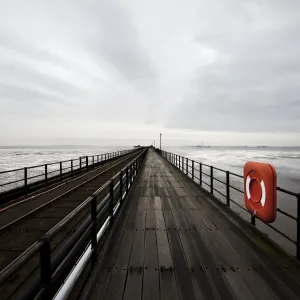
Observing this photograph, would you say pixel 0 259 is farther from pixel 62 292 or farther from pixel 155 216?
pixel 155 216

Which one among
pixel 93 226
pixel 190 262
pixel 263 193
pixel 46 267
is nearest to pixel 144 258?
pixel 190 262

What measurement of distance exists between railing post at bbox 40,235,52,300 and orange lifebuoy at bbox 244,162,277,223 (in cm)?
369

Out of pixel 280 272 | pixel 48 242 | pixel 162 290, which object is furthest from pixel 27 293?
pixel 280 272

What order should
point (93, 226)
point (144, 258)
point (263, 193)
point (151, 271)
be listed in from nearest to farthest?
1. point (151, 271)
2. point (93, 226)
3. point (144, 258)
4. point (263, 193)

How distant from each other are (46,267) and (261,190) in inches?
152

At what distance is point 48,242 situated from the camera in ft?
6.73

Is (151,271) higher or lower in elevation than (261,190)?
lower

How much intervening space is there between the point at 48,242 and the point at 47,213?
5.72m

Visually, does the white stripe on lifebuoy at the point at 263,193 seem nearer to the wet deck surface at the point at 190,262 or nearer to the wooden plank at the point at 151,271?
the wet deck surface at the point at 190,262

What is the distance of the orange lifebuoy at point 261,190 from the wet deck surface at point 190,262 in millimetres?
587

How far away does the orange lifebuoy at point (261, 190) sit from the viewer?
13.6ft

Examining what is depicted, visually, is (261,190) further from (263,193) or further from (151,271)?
(151,271)

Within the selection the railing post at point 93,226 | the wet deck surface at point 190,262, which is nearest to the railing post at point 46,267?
the wet deck surface at point 190,262

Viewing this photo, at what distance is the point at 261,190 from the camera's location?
4.41 metres
